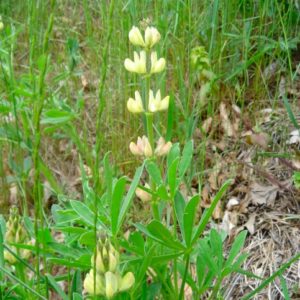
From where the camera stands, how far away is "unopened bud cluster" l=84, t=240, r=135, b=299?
1.00 m

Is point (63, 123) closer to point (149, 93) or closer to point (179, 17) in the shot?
point (179, 17)

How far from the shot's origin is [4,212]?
2.34 meters

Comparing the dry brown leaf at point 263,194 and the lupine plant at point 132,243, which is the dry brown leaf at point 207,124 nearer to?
the dry brown leaf at point 263,194

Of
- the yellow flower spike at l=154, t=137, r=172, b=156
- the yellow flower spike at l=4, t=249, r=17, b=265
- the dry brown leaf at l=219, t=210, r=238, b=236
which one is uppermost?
the yellow flower spike at l=154, t=137, r=172, b=156

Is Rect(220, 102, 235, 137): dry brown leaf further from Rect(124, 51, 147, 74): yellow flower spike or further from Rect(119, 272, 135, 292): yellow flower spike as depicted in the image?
Rect(119, 272, 135, 292): yellow flower spike

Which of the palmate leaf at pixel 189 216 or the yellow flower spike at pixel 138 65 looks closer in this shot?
the palmate leaf at pixel 189 216

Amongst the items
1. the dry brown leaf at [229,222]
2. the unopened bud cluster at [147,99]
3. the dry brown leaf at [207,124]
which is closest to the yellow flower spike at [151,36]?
the unopened bud cluster at [147,99]

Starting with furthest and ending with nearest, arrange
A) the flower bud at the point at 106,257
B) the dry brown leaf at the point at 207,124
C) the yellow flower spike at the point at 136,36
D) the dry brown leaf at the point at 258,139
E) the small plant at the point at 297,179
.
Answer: the dry brown leaf at the point at 207,124
the dry brown leaf at the point at 258,139
the small plant at the point at 297,179
the yellow flower spike at the point at 136,36
the flower bud at the point at 106,257

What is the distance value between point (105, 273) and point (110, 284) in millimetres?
19

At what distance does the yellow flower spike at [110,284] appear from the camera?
102cm

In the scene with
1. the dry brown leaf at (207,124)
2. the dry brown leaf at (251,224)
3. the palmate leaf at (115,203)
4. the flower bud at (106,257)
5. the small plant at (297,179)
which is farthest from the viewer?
the dry brown leaf at (207,124)

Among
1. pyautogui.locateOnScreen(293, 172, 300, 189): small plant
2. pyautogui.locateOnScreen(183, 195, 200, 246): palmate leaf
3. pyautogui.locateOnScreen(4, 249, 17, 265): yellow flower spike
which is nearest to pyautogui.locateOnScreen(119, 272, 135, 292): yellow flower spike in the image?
pyautogui.locateOnScreen(183, 195, 200, 246): palmate leaf

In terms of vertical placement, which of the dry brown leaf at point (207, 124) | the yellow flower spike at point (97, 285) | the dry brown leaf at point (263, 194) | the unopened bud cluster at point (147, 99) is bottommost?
the dry brown leaf at point (263, 194)

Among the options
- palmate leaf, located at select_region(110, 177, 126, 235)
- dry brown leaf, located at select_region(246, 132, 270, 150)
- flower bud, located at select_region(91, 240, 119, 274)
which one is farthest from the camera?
dry brown leaf, located at select_region(246, 132, 270, 150)
